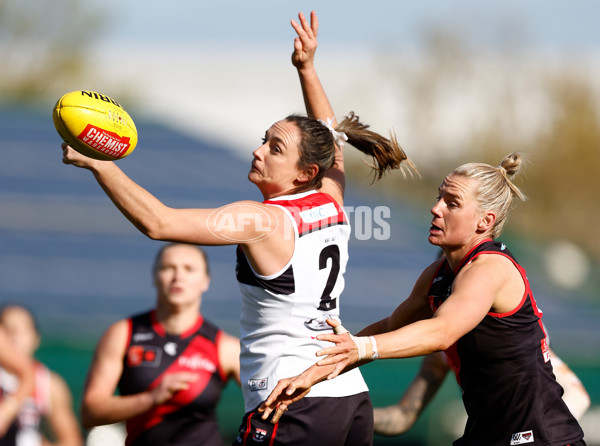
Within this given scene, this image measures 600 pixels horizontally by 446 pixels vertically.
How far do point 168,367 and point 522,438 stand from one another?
2.48 meters

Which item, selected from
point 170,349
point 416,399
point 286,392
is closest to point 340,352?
point 286,392

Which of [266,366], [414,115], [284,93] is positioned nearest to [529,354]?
[266,366]

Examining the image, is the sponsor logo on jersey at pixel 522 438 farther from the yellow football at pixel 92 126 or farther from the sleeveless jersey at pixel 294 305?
the yellow football at pixel 92 126

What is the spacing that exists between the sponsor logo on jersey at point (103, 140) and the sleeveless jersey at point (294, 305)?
0.69 meters

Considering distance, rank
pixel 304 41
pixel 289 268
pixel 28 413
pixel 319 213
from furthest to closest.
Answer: pixel 28 413 < pixel 304 41 < pixel 319 213 < pixel 289 268

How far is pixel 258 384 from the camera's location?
12.1ft

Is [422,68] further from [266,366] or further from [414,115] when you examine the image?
[266,366]

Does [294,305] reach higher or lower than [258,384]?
higher

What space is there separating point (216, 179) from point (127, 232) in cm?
238

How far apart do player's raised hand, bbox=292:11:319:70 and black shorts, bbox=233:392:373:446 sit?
6.13 feet

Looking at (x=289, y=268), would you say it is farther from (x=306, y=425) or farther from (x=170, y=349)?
(x=170, y=349)

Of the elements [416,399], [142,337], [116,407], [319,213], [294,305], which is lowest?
[416,399]

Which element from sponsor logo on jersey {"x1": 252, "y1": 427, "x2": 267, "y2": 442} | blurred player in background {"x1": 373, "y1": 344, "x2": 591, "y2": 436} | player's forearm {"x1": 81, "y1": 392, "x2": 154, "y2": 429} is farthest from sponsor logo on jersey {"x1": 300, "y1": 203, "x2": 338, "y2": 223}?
player's forearm {"x1": 81, "y1": 392, "x2": 154, "y2": 429}

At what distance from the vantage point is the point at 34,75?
2484 centimetres
